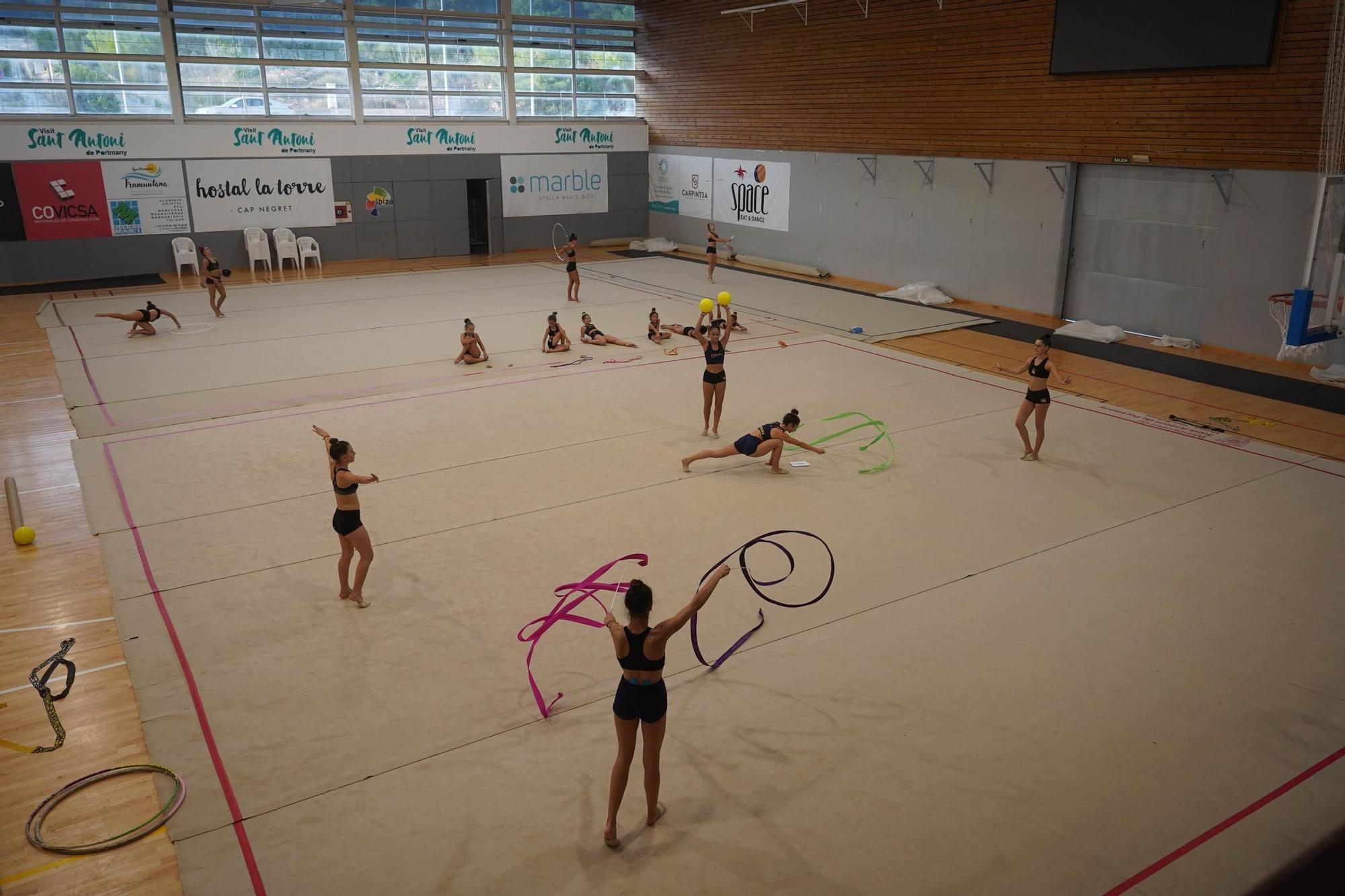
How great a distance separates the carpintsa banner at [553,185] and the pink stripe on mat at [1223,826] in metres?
27.6

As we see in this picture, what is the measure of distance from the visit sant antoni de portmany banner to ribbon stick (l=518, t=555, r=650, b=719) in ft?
72.2

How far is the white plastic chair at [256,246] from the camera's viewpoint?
2583cm

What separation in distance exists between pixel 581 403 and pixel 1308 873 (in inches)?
510

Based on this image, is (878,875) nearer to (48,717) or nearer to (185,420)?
(48,717)

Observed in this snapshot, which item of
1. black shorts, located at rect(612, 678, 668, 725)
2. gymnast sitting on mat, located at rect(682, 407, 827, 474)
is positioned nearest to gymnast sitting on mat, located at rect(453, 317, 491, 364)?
gymnast sitting on mat, located at rect(682, 407, 827, 474)

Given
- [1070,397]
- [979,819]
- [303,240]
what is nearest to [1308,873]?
[979,819]

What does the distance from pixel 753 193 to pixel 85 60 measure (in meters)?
18.1

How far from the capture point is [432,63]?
93.6ft

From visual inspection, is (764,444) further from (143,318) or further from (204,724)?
(143,318)

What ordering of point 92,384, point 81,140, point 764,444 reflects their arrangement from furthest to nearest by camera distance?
point 81,140 → point 92,384 → point 764,444

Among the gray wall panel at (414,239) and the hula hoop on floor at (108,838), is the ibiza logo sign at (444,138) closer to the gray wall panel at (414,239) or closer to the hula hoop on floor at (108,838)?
the gray wall panel at (414,239)

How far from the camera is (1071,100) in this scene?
1902 centimetres

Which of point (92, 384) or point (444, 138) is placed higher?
point (444, 138)

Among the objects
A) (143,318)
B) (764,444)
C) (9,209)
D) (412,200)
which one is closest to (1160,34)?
(764,444)
